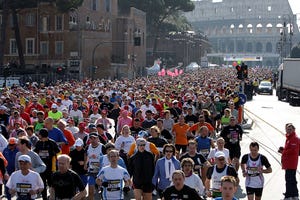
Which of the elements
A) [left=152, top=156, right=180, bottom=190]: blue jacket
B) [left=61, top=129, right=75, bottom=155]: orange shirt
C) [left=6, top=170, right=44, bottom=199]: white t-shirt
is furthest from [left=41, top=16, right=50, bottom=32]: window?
[left=6, top=170, right=44, bottom=199]: white t-shirt

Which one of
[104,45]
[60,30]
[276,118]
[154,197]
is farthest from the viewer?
[104,45]

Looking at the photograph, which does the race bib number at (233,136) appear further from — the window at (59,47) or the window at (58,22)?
the window at (58,22)

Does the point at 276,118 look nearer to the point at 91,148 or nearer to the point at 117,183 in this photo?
the point at 91,148

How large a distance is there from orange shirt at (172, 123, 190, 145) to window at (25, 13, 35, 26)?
181 feet

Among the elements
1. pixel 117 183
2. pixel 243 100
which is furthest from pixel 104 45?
pixel 117 183

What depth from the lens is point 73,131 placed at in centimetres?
1460

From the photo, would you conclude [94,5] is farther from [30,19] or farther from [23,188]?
[23,188]

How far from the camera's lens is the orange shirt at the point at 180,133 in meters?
15.5

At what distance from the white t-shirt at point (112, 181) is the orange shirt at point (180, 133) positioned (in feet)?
19.9

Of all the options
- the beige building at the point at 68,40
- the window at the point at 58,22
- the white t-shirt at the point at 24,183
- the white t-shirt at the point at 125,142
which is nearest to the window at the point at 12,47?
the beige building at the point at 68,40

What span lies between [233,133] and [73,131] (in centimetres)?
343

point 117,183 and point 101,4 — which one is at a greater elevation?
point 101,4

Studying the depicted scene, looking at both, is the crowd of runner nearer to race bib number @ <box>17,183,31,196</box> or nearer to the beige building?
race bib number @ <box>17,183,31,196</box>

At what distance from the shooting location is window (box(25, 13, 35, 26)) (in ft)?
226
